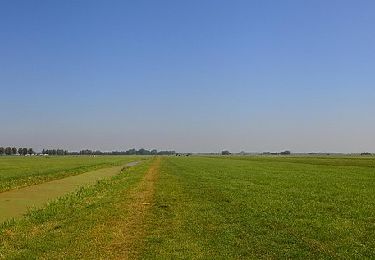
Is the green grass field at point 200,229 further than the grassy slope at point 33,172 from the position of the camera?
No

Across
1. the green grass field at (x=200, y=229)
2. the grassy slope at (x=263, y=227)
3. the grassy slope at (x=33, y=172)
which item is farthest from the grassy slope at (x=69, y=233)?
the grassy slope at (x=33, y=172)

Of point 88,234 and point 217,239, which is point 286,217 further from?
point 88,234

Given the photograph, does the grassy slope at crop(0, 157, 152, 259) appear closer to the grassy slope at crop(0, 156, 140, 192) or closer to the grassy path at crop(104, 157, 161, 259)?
the grassy path at crop(104, 157, 161, 259)

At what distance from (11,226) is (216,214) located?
7.86 m

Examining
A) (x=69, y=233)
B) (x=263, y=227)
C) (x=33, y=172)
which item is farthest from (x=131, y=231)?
(x=33, y=172)

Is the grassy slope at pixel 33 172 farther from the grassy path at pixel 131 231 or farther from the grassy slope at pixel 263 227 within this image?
the grassy slope at pixel 263 227

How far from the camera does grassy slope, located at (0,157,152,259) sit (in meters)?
12.5

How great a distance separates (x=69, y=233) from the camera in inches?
610

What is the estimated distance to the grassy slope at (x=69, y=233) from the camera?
12.5m

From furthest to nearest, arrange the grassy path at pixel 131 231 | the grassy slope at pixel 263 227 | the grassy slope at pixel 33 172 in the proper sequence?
the grassy slope at pixel 33 172 → the grassy path at pixel 131 231 → the grassy slope at pixel 263 227

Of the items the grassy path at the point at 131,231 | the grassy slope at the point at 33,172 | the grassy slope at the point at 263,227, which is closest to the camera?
the grassy slope at the point at 263,227

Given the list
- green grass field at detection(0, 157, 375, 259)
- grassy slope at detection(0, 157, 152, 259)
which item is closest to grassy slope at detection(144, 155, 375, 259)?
green grass field at detection(0, 157, 375, 259)

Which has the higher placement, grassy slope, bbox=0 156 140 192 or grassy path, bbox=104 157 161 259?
grassy slope, bbox=0 156 140 192

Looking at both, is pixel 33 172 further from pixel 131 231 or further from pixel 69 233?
pixel 131 231
